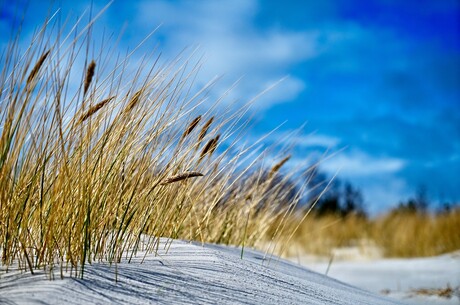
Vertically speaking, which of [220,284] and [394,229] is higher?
[394,229]

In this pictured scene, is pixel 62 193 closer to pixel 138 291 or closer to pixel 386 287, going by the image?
pixel 138 291

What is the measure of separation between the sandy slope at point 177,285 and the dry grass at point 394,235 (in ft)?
13.6

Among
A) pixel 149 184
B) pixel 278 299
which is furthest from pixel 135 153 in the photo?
pixel 278 299

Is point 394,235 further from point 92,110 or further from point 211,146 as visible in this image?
point 92,110

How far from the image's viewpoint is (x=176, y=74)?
2219 mm

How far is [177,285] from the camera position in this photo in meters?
1.61

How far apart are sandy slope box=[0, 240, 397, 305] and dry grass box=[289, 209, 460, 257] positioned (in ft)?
13.6

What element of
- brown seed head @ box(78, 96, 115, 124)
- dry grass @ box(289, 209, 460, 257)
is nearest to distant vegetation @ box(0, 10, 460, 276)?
brown seed head @ box(78, 96, 115, 124)

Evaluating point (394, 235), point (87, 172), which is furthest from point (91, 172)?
point (394, 235)

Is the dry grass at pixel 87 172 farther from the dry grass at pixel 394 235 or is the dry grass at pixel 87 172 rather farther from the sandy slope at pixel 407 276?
the dry grass at pixel 394 235

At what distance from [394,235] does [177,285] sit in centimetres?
614

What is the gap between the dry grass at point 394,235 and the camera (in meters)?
6.85

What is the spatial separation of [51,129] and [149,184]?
1.39 feet

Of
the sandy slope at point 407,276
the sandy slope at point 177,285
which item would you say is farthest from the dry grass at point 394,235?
the sandy slope at point 177,285
